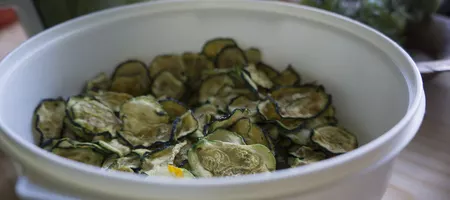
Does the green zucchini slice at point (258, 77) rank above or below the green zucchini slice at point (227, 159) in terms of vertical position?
below

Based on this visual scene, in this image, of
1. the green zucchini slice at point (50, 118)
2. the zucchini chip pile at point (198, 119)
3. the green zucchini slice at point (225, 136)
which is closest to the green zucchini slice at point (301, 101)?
the zucchini chip pile at point (198, 119)

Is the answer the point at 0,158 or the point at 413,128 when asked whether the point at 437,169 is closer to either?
the point at 413,128

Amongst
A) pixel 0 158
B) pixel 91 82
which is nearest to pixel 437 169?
pixel 91 82

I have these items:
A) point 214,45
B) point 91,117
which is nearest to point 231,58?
point 214,45

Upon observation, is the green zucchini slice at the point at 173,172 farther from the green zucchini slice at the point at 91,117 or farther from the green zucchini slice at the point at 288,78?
the green zucchini slice at the point at 288,78

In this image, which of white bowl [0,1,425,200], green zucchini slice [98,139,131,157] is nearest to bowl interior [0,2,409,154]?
white bowl [0,1,425,200]

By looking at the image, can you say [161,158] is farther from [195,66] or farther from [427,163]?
[427,163]
